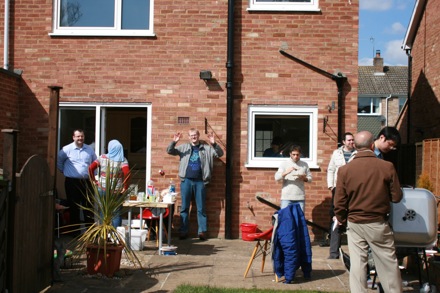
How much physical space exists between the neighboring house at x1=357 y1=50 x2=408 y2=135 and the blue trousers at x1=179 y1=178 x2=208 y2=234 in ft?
97.7

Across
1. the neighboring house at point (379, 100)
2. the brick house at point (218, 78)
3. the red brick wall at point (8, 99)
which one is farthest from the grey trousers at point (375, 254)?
the neighboring house at point (379, 100)

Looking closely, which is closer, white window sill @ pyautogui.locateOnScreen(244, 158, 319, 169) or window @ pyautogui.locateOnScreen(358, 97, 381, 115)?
white window sill @ pyautogui.locateOnScreen(244, 158, 319, 169)

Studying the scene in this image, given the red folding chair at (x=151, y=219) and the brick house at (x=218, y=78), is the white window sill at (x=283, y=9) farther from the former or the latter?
the red folding chair at (x=151, y=219)

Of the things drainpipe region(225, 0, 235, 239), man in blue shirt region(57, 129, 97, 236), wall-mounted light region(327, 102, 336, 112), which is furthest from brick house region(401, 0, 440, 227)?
man in blue shirt region(57, 129, 97, 236)

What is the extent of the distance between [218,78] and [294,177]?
7.58ft

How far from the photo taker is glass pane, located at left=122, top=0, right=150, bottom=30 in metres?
10.0

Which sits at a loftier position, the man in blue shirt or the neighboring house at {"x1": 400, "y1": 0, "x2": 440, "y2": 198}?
Result: the neighboring house at {"x1": 400, "y1": 0, "x2": 440, "y2": 198}

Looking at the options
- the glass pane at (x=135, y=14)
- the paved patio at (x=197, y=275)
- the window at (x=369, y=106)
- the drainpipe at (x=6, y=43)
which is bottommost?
the paved patio at (x=197, y=275)

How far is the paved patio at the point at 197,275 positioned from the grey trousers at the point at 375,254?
1.01m

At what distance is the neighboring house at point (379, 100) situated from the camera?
38438mm

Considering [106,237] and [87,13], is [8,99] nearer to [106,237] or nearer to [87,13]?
[87,13]

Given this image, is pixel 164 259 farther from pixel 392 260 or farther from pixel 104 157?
pixel 392 260

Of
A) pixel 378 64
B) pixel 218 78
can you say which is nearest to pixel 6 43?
pixel 218 78

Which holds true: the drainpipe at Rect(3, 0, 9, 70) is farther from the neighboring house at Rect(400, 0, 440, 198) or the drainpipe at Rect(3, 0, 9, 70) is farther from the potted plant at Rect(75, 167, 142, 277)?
the neighboring house at Rect(400, 0, 440, 198)
